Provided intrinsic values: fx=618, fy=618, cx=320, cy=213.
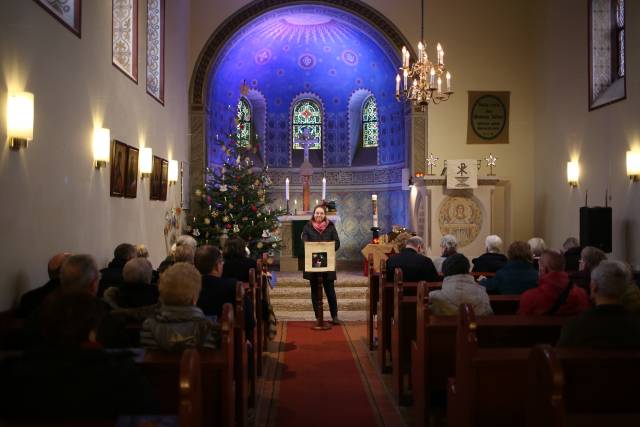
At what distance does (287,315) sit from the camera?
9594mm

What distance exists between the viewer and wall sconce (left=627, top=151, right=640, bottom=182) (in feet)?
26.7

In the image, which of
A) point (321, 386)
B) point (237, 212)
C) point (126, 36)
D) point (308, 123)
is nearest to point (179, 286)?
point (321, 386)

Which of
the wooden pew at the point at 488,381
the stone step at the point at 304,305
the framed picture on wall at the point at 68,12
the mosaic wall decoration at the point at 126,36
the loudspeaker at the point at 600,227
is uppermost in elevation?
the mosaic wall decoration at the point at 126,36

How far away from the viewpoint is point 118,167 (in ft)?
23.8

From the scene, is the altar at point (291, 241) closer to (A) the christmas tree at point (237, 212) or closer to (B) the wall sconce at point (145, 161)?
(A) the christmas tree at point (237, 212)

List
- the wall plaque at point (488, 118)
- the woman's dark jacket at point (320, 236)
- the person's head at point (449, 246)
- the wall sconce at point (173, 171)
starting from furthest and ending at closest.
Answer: the wall plaque at point (488, 118)
the wall sconce at point (173, 171)
the woman's dark jacket at point (320, 236)
the person's head at point (449, 246)

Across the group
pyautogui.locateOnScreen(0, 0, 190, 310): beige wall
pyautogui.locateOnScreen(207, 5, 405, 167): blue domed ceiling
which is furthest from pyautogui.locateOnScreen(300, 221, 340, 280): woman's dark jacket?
pyautogui.locateOnScreen(207, 5, 405, 167): blue domed ceiling

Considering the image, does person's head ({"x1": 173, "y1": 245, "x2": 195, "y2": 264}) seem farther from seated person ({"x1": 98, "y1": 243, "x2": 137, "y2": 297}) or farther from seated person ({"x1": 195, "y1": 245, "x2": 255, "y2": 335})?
seated person ({"x1": 98, "y1": 243, "x2": 137, "y2": 297})

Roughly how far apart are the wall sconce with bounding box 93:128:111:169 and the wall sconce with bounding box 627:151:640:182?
6.59 m

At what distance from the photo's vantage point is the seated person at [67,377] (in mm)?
2230

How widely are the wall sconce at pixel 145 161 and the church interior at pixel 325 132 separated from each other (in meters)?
0.02

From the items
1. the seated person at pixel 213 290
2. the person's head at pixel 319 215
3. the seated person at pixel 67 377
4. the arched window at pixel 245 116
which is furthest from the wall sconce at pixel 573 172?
the seated person at pixel 67 377

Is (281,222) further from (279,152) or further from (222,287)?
(222,287)

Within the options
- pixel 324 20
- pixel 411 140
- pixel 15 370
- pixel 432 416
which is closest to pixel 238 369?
pixel 432 416
